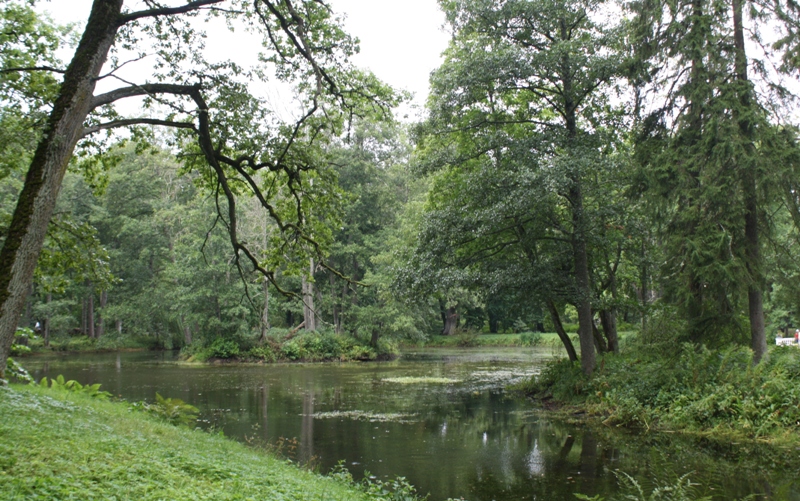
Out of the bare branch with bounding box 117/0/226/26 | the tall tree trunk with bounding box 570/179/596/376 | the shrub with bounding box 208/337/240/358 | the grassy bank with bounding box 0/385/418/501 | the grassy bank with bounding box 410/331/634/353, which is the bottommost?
the grassy bank with bounding box 410/331/634/353

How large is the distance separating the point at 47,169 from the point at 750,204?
12.8 meters

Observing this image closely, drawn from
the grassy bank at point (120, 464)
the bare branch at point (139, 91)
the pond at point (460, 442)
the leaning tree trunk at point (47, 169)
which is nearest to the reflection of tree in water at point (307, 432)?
the pond at point (460, 442)

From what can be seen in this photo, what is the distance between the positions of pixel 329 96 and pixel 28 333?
7.00 meters

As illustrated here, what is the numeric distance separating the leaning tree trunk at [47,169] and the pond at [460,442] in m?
5.08

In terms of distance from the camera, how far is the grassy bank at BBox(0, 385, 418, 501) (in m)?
4.37

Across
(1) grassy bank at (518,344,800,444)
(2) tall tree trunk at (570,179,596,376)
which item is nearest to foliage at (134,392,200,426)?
(1) grassy bank at (518,344,800,444)

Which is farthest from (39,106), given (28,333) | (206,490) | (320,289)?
(320,289)

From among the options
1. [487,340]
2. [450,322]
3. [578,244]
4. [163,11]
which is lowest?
[487,340]

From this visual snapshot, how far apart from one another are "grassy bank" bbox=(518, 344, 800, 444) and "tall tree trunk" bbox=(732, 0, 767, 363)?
1.82 ft

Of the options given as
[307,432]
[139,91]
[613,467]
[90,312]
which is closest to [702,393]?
[613,467]

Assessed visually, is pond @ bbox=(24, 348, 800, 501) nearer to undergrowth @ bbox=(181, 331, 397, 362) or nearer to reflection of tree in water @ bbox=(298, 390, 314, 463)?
reflection of tree in water @ bbox=(298, 390, 314, 463)

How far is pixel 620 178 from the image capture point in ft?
46.3

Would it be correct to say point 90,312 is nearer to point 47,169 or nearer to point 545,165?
point 545,165

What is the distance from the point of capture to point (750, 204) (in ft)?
39.4
